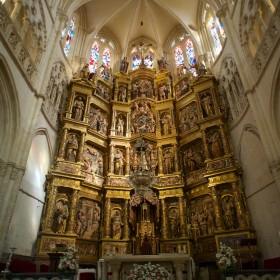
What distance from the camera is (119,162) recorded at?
17.5m

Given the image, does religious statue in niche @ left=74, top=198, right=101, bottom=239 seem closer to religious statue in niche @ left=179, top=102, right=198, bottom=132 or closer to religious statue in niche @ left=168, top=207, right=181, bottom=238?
religious statue in niche @ left=168, top=207, right=181, bottom=238

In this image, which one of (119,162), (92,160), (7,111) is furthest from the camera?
(119,162)

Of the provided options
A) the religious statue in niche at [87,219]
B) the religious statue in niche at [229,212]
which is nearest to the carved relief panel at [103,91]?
the religious statue in niche at [87,219]

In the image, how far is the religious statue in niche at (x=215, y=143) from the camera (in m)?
15.4

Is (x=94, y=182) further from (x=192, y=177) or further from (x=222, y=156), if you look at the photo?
(x=222, y=156)

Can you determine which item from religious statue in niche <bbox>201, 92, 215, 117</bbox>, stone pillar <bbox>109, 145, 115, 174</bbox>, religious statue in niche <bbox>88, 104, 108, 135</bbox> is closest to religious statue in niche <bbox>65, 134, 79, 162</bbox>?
religious statue in niche <bbox>88, 104, 108, 135</bbox>

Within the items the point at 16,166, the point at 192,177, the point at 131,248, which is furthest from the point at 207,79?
the point at 16,166

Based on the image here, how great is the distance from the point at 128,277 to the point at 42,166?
27.8 feet

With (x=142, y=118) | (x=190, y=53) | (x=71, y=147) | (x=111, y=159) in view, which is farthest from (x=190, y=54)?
(x=71, y=147)

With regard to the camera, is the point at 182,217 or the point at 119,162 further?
the point at 119,162

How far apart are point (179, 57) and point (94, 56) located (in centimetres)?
786

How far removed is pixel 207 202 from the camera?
1487cm

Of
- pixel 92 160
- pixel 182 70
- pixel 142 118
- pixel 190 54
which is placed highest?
pixel 190 54

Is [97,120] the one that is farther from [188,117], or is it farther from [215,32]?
[215,32]
